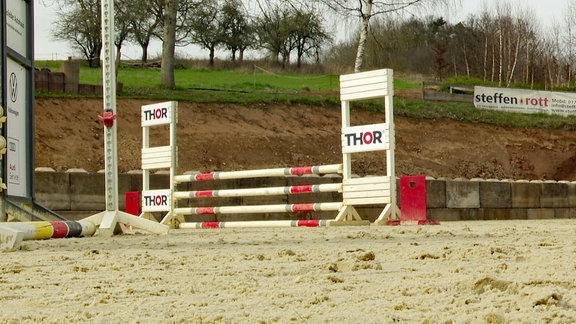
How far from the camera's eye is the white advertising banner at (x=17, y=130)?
959cm

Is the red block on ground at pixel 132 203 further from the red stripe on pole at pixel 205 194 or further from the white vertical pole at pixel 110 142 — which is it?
the white vertical pole at pixel 110 142

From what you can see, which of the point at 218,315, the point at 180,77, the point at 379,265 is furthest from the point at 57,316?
the point at 180,77

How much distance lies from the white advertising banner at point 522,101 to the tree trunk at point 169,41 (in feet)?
40.5

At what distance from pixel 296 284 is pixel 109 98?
588cm

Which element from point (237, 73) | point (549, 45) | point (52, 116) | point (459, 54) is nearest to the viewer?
point (52, 116)

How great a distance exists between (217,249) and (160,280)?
7.68ft

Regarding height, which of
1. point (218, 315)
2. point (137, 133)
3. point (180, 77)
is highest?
point (180, 77)

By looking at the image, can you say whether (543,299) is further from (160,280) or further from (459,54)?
(459,54)

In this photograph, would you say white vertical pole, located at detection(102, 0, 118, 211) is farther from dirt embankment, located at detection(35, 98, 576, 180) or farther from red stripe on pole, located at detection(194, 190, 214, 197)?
dirt embankment, located at detection(35, 98, 576, 180)

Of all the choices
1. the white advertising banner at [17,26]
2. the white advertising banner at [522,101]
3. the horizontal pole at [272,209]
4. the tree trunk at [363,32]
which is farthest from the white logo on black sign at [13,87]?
the white advertising banner at [522,101]

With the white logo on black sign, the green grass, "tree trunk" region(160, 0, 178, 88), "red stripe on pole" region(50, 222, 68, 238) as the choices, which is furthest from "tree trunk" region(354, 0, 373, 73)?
"red stripe on pole" region(50, 222, 68, 238)

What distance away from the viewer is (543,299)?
365cm

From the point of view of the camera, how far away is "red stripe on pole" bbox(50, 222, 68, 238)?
8.88 meters

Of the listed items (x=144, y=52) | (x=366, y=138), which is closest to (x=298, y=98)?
(x=366, y=138)
